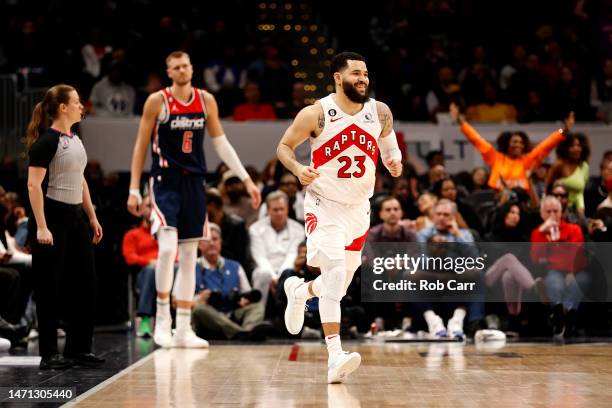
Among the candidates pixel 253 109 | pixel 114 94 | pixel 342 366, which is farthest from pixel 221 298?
pixel 114 94

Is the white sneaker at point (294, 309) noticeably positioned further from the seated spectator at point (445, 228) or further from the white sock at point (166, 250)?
the seated spectator at point (445, 228)

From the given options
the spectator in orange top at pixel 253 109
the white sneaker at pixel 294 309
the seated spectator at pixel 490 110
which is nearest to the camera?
the white sneaker at pixel 294 309

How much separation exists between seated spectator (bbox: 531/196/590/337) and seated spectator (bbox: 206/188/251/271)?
2.93 metres

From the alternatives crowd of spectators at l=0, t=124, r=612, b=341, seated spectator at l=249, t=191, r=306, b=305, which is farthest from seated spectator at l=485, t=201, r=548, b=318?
seated spectator at l=249, t=191, r=306, b=305

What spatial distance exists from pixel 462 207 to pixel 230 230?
2516 mm

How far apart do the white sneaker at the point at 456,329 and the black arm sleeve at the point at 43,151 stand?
14.3 ft

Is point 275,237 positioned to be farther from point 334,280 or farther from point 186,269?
point 334,280

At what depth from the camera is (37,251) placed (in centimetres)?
702

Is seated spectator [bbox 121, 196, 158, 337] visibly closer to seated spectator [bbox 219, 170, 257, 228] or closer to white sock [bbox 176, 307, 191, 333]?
seated spectator [bbox 219, 170, 257, 228]

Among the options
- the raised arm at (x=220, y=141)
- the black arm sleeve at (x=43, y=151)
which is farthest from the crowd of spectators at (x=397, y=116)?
the black arm sleeve at (x=43, y=151)

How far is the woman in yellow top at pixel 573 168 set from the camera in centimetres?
1169

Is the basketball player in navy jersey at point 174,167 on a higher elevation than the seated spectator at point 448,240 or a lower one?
higher

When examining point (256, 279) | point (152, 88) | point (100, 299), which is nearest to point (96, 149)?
point (152, 88)

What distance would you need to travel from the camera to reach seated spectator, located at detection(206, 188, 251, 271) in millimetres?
10766
